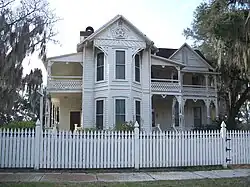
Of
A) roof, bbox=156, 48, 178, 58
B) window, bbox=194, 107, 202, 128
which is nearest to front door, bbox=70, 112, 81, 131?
roof, bbox=156, 48, 178, 58

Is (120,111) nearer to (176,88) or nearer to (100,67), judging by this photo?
(100,67)

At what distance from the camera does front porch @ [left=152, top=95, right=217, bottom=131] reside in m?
24.9

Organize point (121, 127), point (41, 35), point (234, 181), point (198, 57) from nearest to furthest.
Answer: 1. point (234, 181)
2. point (41, 35)
3. point (121, 127)
4. point (198, 57)

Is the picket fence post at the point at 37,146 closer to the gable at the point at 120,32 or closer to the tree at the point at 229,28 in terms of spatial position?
the gable at the point at 120,32

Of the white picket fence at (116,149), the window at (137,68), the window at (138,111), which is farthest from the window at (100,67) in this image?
the white picket fence at (116,149)

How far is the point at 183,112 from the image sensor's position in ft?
80.3

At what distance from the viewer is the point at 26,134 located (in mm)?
11508

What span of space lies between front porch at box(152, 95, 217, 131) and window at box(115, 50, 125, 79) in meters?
5.13

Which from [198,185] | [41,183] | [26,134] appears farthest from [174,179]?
[26,134]

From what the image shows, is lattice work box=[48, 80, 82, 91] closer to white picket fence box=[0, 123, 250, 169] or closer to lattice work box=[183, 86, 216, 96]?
lattice work box=[183, 86, 216, 96]

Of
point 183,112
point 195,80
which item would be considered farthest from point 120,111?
point 195,80

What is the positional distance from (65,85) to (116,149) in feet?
34.0

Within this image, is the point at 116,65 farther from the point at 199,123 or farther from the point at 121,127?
the point at 199,123

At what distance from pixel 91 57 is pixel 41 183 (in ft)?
44.3
